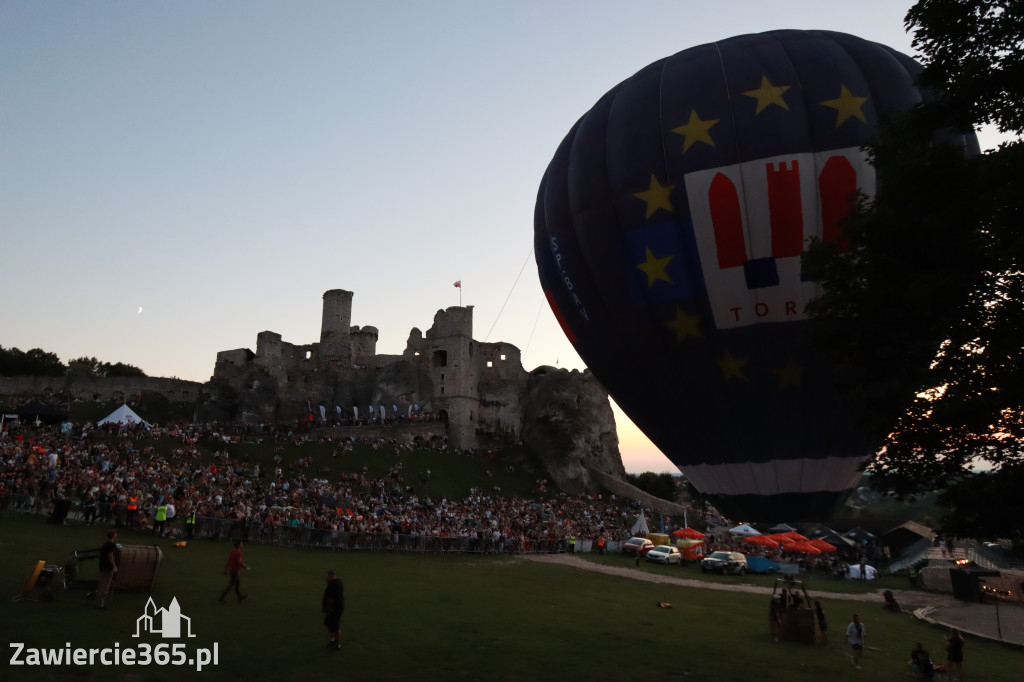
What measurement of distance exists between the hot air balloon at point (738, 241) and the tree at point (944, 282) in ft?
23.4

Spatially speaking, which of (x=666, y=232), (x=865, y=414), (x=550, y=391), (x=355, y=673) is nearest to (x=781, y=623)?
(x=865, y=414)

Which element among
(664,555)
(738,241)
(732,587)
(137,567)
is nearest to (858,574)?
(664,555)

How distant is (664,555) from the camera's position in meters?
30.1

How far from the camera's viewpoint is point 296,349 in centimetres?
8606

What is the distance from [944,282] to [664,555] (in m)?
22.4

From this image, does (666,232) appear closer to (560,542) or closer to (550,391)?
(560,542)

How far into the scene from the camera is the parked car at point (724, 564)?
28578 mm

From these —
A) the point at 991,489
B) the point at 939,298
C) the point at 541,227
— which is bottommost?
the point at 991,489

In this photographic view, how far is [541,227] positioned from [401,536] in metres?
13.0

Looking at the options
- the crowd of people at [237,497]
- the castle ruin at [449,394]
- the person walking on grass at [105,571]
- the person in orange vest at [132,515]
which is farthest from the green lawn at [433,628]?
the castle ruin at [449,394]

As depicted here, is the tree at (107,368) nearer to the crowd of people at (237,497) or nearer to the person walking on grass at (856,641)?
the crowd of people at (237,497)

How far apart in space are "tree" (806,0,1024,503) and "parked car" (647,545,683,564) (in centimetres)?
1928

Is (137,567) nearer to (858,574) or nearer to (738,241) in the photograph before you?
(738,241)

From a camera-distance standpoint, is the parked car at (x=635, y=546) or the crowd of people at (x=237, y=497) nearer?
the crowd of people at (x=237, y=497)
